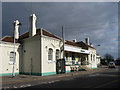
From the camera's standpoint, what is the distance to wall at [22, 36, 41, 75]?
20578 mm

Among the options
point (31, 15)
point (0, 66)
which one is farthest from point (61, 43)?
point (0, 66)

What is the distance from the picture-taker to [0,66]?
1953 centimetres

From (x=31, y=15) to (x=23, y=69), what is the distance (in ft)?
29.9

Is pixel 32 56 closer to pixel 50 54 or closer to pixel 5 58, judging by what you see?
pixel 50 54

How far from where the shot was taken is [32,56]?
70.2 ft

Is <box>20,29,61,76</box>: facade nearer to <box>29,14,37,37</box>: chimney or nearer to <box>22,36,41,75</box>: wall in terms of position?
<box>22,36,41,75</box>: wall

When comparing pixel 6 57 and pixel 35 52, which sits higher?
pixel 35 52

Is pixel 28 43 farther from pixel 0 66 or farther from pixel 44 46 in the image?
pixel 0 66

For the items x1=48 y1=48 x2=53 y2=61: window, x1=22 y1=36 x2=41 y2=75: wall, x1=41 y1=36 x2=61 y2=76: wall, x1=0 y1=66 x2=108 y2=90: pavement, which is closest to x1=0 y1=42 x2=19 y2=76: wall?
x1=22 y1=36 x2=41 y2=75: wall

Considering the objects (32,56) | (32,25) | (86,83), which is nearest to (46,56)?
(32,56)

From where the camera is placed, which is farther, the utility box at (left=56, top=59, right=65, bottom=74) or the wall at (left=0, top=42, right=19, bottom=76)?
the utility box at (left=56, top=59, right=65, bottom=74)

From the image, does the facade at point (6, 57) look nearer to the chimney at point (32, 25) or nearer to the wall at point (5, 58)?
the wall at point (5, 58)

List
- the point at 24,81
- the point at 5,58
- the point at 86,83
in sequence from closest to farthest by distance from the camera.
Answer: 1. the point at 86,83
2. the point at 24,81
3. the point at 5,58

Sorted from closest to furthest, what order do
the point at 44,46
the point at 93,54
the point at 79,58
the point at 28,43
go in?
the point at 44,46 → the point at 28,43 → the point at 79,58 → the point at 93,54
